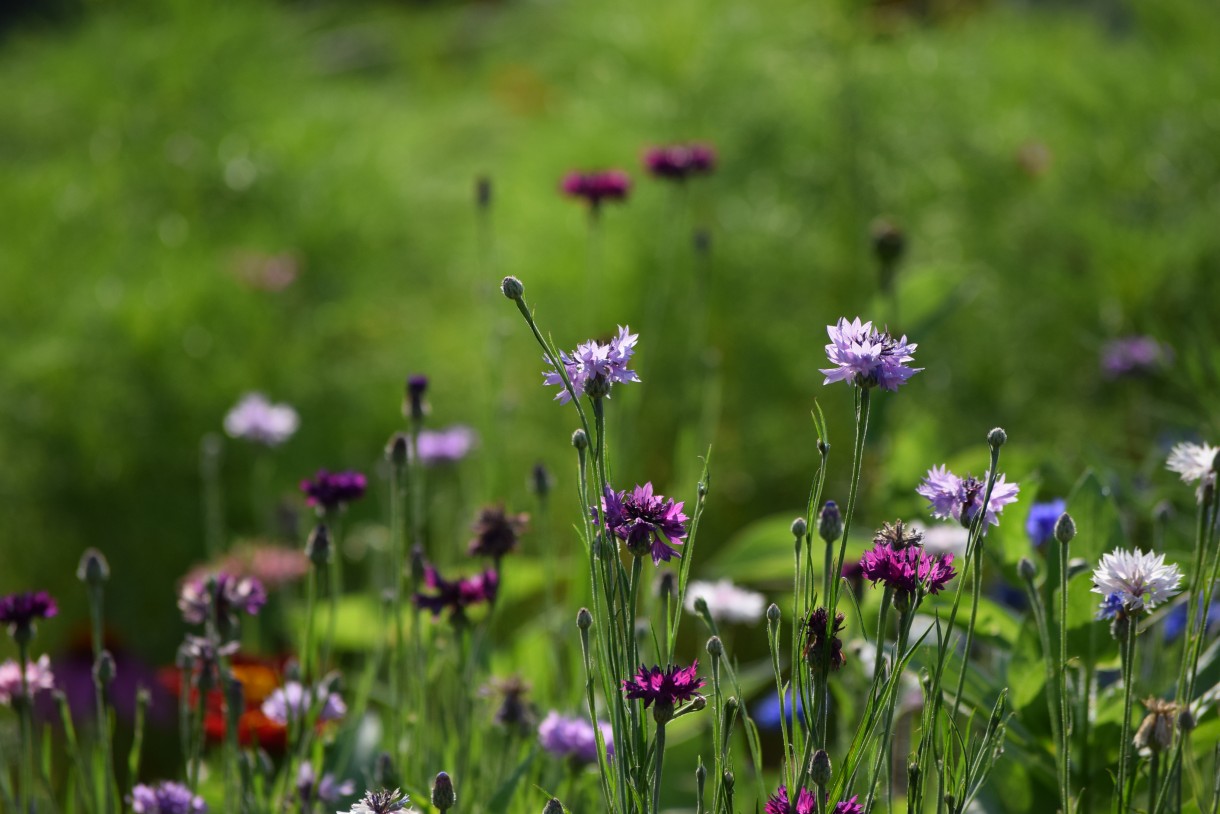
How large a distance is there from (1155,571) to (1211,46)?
1.44m

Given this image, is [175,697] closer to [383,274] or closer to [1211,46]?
[383,274]

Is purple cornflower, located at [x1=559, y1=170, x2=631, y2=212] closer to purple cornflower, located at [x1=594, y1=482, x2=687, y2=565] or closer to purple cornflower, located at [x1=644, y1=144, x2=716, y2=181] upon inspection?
purple cornflower, located at [x1=644, y1=144, x2=716, y2=181]

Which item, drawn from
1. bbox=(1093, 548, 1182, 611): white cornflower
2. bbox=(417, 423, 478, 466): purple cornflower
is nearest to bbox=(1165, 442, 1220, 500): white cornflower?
bbox=(1093, 548, 1182, 611): white cornflower

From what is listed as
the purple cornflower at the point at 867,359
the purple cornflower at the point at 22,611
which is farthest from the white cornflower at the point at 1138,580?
the purple cornflower at the point at 22,611

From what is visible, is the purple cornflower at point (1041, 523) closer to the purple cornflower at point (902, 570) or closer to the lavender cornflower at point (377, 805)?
the purple cornflower at point (902, 570)

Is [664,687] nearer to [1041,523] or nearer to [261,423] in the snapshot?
[1041,523]

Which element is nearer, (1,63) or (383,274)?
(383,274)

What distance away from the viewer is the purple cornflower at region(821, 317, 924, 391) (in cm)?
52

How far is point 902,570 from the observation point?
1.77ft

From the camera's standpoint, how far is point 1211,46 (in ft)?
5.77

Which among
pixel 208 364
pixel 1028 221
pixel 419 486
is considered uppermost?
pixel 1028 221

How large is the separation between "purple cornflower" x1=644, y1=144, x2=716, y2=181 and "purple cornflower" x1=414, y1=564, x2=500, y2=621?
0.50 meters

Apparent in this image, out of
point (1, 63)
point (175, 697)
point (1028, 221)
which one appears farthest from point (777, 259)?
point (1, 63)

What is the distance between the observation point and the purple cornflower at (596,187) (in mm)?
1149
